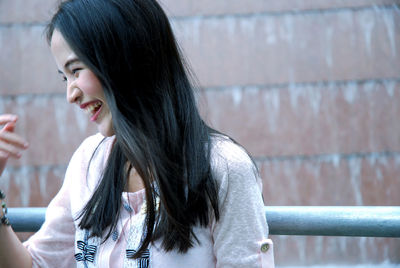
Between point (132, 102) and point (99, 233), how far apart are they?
357mm

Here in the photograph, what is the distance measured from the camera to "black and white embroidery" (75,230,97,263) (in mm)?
1425

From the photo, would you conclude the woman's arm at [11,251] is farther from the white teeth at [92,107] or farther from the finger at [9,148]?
the white teeth at [92,107]

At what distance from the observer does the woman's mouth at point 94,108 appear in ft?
4.51

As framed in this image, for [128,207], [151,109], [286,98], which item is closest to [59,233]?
[128,207]

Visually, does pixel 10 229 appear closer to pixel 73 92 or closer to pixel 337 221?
pixel 73 92

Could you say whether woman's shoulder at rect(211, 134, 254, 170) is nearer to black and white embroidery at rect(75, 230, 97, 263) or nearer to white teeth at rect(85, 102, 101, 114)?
white teeth at rect(85, 102, 101, 114)

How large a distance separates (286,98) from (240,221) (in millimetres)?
3563

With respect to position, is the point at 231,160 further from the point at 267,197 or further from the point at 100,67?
the point at 267,197

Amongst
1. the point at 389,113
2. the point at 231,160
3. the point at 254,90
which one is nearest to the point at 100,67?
the point at 231,160

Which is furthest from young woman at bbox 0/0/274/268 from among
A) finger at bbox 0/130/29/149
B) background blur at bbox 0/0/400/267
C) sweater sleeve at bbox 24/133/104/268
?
background blur at bbox 0/0/400/267

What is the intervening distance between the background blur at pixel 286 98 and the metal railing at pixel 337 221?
3265 mm

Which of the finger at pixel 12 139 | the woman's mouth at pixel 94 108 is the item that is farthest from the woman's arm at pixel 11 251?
the woman's mouth at pixel 94 108

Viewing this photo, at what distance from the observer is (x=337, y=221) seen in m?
1.31

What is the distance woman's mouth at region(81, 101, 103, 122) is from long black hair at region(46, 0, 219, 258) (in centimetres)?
6
